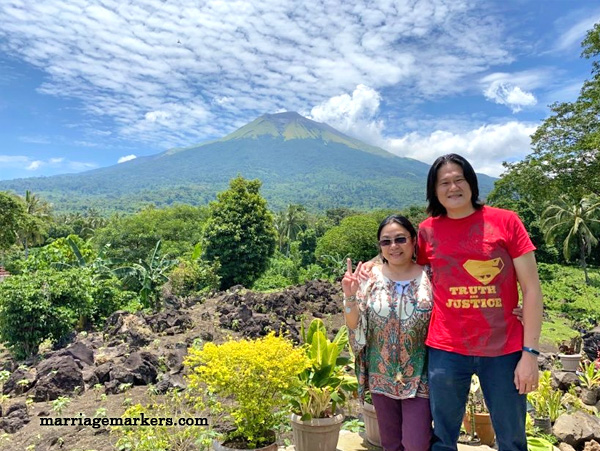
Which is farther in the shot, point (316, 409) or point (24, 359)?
point (24, 359)

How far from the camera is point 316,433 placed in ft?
9.62

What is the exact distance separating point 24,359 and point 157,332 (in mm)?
2858

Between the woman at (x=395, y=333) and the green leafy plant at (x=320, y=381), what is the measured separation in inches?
25.6

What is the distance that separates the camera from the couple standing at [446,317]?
203 cm

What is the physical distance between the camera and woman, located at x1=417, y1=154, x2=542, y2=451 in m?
2.01

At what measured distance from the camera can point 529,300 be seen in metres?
1.98

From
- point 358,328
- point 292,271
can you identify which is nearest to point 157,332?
point 358,328

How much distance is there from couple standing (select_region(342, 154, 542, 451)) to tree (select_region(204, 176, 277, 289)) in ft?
52.3

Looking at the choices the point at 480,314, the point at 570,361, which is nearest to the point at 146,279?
the point at 570,361

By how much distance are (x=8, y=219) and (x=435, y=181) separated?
1139 inches

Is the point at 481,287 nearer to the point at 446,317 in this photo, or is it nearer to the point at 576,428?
the point at 446,317

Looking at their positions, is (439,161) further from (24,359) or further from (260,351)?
(24,359)

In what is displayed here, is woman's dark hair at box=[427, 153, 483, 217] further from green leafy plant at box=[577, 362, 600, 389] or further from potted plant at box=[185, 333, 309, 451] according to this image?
green leafy plant at box=[577, 362, 600, 389]

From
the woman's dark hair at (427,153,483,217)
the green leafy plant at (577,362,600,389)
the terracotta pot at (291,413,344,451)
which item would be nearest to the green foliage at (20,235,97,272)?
the terracotta pot at (291,413,344,451)
